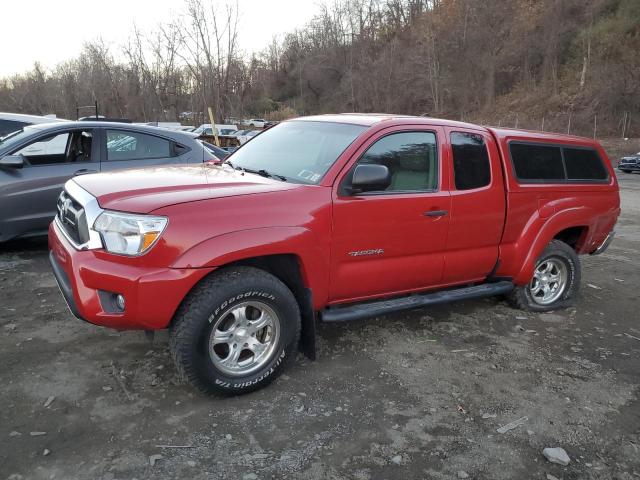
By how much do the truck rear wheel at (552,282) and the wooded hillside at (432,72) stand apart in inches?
1182

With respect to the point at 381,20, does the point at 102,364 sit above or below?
below

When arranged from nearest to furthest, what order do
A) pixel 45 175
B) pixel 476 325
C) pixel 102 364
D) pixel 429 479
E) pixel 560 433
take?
pixel 429 479
pixel 560 433
pixel 102 364
pixel 476 325
pixel 45 175

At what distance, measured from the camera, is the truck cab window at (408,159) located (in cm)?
378

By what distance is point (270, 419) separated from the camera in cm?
307

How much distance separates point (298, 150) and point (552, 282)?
309 centimetres

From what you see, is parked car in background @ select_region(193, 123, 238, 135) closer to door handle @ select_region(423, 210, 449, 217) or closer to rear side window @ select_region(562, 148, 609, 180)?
rear side window @ select_region(562, 148, 609, 180)

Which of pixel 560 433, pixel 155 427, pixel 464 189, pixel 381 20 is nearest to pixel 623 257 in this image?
pixel 464 189

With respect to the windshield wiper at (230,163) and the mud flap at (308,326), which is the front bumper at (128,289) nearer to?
the mud flap at (308,326)

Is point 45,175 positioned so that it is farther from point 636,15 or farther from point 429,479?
point 636,15

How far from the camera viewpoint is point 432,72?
158 ft

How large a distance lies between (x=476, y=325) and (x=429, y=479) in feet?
7.42

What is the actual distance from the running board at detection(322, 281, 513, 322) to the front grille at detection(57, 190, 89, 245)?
5.51ft

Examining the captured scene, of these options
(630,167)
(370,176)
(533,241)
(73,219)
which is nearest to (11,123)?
(73,219)

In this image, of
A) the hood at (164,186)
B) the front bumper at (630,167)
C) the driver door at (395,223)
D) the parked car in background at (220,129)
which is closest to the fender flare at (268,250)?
the driver door at (395,223)
